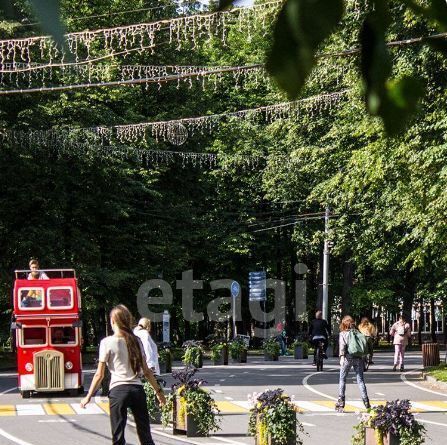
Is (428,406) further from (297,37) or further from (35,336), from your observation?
(297,37)

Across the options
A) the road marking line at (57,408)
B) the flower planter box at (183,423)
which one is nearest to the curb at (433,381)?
the road marking line at (57,408)

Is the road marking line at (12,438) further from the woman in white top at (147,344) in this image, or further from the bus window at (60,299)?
the bus window at (60,299)

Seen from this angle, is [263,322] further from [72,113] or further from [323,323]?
[323,323]

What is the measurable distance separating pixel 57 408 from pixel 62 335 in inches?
166

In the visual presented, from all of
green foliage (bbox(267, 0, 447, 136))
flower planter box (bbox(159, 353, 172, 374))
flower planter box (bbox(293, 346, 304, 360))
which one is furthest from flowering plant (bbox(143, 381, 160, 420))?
flower planter box (bbox(293, 346, 304, 360))

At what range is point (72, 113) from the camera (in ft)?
138

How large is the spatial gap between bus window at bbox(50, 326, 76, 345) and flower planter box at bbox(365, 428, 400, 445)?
1340 cm

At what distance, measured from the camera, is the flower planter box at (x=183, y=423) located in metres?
17.2

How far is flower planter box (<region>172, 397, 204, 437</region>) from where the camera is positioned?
1723 centimetres

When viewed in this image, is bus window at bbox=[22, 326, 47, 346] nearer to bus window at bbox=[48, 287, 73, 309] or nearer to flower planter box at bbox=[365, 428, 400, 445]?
bus window at bbox=[48, 287, 73, 309]

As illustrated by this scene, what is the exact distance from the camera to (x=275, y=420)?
1530cm

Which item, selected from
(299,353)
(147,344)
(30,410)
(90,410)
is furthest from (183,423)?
(299,353)

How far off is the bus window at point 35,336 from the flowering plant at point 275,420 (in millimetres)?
11911

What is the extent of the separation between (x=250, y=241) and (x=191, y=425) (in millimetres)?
41063
